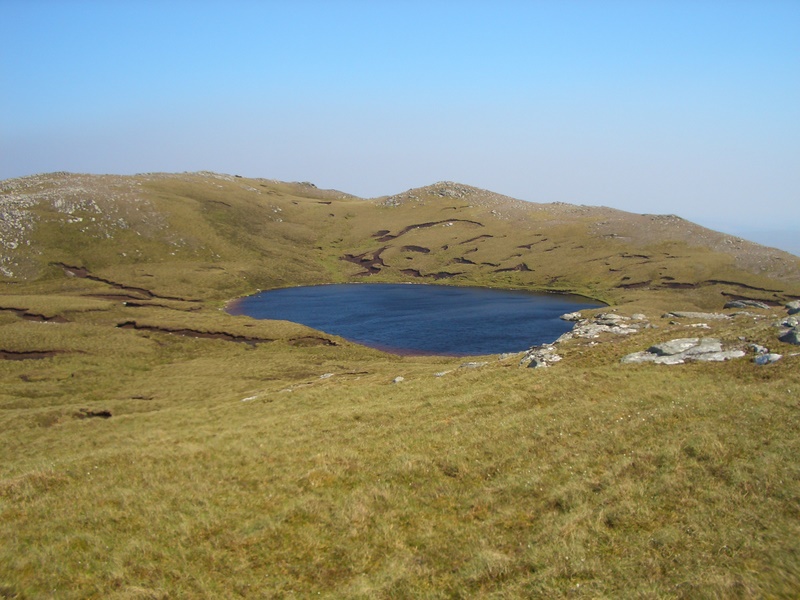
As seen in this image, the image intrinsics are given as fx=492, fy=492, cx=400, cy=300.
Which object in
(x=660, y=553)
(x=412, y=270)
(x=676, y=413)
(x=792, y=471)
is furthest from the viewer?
(x=412, y=270)

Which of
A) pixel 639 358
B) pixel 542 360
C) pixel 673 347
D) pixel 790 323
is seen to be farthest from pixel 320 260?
pixel 790 323

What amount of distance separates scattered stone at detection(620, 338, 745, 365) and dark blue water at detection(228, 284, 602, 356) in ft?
161

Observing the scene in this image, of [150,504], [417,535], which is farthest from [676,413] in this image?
[150,504]

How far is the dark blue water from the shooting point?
3757 inches

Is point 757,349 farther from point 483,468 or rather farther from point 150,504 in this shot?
point 150,504

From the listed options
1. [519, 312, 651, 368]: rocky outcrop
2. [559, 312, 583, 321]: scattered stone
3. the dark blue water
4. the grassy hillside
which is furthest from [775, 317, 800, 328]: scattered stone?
[559, 312, 583, 321]: scattered stone

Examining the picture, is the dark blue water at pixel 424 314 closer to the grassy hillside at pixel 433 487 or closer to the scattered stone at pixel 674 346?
the grassy hillside at pixel 433 487

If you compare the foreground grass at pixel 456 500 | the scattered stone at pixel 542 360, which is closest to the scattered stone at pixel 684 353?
the foreground grass at pixel 456 500

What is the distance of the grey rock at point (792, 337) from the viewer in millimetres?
32572

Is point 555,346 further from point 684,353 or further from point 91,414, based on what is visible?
point 91,414

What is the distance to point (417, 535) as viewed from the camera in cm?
1653

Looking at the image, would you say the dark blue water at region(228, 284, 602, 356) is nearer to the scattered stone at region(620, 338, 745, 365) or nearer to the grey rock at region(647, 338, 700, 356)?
the grey rock at region(647, 338, 700, 356)

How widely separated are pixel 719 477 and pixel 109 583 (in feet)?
64.2

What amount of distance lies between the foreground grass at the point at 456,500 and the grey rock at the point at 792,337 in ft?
15.4
